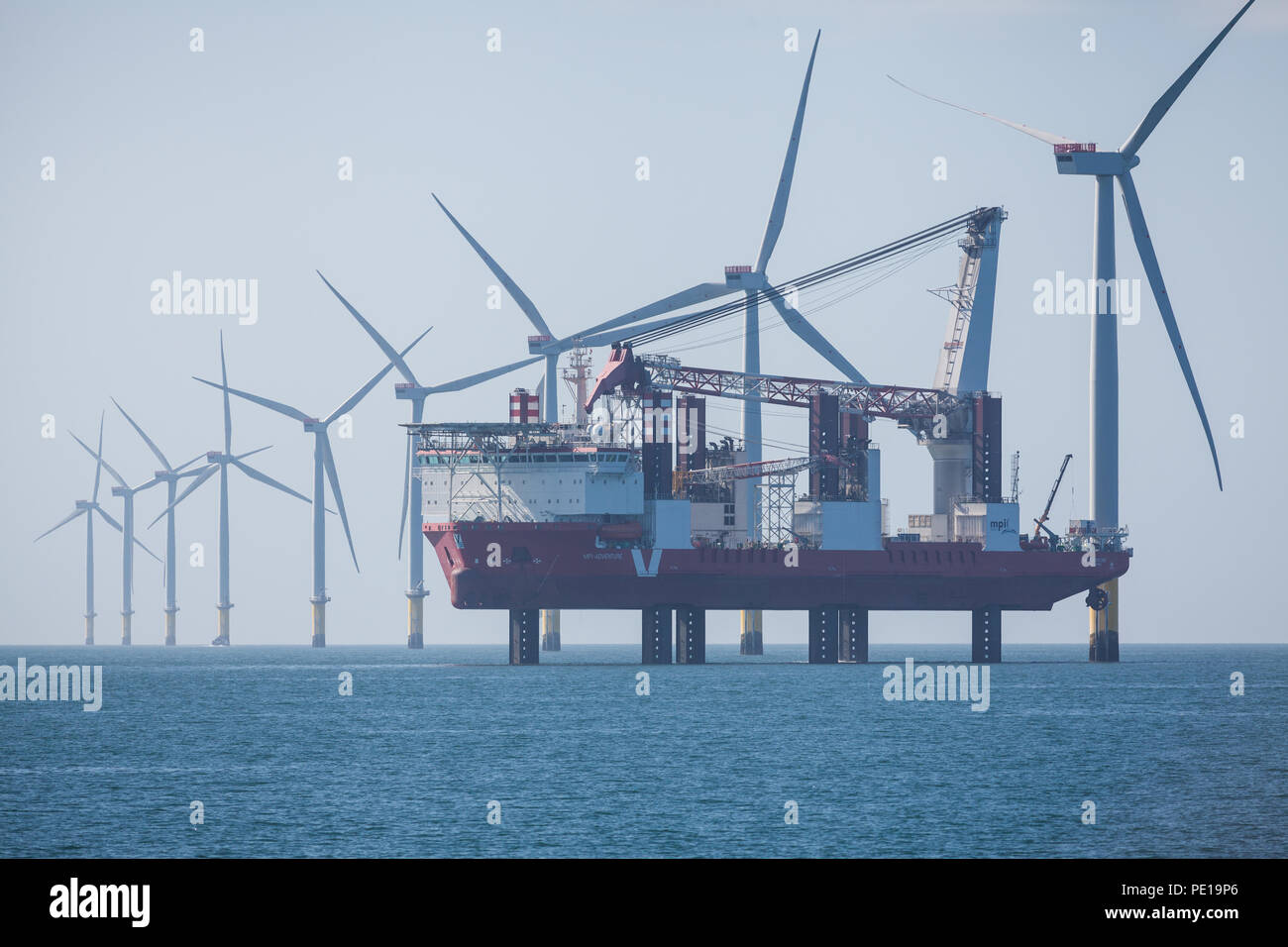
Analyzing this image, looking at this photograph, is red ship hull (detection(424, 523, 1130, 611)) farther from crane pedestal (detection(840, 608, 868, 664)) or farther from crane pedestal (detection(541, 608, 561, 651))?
crane pedestal (detection(541, 608, 561, 651))

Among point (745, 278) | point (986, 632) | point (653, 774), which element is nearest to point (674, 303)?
point (745, 278)

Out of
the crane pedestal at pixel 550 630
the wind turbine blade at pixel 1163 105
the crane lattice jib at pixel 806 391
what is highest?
the wind turbine blade at pixel 1163 105

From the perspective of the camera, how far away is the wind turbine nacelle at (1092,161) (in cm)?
11656

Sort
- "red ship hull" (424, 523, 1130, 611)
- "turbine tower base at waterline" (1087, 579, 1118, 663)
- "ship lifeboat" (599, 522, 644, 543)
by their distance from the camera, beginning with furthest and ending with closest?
"turbine tower base at waterline" (1087, 579, 1118, 663) < "ship lifeboat" (599, 522, 644, 543) < "red ship hull" (424, 523, 1130, 611)

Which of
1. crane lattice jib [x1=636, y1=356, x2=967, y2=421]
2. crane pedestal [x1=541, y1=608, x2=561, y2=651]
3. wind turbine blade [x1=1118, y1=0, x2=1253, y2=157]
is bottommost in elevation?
crane pedestal [x1=541, y1=608, x2=561, y2=651]

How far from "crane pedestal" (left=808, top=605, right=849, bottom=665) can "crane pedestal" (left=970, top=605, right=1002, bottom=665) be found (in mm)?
9994

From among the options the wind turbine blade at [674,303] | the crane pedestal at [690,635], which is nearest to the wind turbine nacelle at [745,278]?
the wind turbine blade at [674,303]

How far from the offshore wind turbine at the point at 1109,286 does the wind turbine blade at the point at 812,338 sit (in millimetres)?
20472

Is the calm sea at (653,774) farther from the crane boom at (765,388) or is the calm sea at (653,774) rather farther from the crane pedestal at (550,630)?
the crane pedestal at (550,630)

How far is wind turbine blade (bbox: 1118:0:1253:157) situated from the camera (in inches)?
4186

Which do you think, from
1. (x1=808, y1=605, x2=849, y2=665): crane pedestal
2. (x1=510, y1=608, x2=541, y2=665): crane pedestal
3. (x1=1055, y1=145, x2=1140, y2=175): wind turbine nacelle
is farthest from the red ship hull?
(x1=1055, y1=145, x2=1140, y2=175): wind turbine nacelle

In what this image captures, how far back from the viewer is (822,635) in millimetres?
121938
